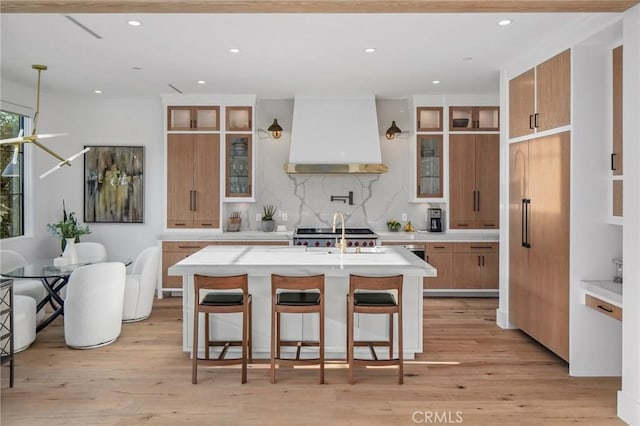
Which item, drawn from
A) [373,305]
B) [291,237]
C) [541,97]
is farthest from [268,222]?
[541,97]

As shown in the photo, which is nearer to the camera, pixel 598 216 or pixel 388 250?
pixel 598 216

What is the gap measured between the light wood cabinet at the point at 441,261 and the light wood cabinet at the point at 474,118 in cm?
162

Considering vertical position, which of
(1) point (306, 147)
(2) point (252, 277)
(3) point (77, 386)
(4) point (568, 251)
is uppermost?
(1) point (306, 147)

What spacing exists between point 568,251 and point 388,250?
1.58 m

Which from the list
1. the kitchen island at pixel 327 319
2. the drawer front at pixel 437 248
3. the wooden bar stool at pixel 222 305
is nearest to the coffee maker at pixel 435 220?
the drawer front at pixel 437 248

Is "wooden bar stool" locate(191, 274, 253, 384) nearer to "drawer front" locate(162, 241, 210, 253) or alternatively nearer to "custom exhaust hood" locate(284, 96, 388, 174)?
"drawer front" locate(162, 241, 210, 253)

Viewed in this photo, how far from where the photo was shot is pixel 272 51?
4.56m

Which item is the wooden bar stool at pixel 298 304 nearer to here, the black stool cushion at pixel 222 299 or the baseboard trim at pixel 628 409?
the black stool cushion at pixel 222 299

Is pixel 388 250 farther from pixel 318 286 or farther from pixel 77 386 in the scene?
pixel 77 386

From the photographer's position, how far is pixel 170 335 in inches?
189

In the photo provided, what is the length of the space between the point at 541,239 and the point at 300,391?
246 cm

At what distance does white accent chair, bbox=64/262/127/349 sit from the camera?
424 cm

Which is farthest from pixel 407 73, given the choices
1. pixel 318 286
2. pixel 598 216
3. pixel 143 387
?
pixel 143 387

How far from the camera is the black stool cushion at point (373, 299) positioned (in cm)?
366
